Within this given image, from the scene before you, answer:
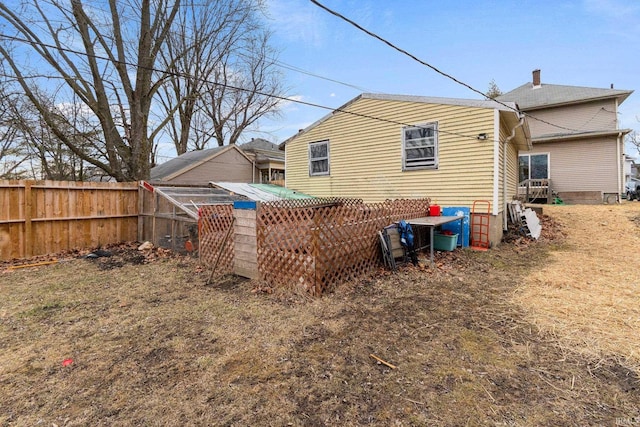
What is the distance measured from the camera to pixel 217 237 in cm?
640

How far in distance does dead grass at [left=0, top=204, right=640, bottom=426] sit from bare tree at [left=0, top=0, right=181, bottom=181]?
7.14 meters

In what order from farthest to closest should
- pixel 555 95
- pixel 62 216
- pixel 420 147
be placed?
pixel 555 95 → pixel 420 147 → pixel 62 216

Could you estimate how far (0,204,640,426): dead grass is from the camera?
227 centimetres

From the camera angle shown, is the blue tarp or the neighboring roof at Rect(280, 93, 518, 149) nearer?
the neighboring roof at Rect(280, 93, 518, 149)

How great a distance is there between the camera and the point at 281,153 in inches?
975

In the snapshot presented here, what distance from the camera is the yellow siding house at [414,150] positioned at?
26.3 feet

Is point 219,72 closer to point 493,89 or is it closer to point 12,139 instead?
point 12,139

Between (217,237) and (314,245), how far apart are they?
270cm

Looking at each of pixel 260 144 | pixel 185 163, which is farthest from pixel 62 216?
pixel 260 144

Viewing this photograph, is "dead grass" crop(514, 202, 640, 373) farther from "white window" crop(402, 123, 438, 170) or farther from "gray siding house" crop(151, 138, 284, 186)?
"gray siding house" crop(151, 138, 284, 186)

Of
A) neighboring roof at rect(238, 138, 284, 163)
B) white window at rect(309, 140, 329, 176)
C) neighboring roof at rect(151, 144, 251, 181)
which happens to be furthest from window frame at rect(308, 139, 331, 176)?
neighboring roof at rect(151, 144, 251, 181)

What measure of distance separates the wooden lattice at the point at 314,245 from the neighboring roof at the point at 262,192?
17.0 feet

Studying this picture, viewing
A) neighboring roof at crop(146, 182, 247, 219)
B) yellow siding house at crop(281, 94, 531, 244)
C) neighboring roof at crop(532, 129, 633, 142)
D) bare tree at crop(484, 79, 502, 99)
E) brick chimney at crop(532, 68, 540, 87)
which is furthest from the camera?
bare tree at crop(484, 79, 502, 99)

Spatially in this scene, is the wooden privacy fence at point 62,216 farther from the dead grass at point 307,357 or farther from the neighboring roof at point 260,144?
the neighboring roof at point 260,144
